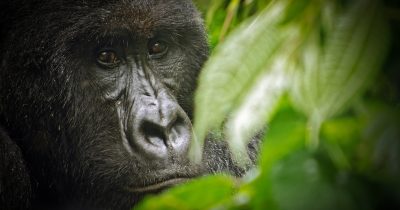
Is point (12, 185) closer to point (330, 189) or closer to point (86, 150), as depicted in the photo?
point (86, 150)

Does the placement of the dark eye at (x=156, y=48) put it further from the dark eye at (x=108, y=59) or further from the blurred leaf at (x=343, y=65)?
the blurred leaf at (x=343, y=65)

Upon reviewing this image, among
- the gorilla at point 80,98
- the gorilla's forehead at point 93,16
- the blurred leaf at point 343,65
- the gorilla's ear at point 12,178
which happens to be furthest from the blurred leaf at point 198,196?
the gorilla's forehead at point 93,16

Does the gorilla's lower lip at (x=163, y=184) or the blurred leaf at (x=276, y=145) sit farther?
the gorilla's lower lip at (x=163, y=184)

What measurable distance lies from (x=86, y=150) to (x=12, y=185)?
15.2 inches

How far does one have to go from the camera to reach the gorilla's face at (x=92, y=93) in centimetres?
288

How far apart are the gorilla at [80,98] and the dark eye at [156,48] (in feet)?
0.14

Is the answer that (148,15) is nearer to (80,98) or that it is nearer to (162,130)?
(80,98)

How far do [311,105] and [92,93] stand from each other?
2.25 m

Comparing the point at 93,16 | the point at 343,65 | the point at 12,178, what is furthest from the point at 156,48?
the point at 343,65

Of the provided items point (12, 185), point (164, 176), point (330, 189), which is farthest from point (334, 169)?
point (12, 185)

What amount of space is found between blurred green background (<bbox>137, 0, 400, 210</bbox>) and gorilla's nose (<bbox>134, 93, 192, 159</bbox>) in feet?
5.69

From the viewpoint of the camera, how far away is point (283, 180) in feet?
2.69

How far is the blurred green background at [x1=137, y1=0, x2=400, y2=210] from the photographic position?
815mm

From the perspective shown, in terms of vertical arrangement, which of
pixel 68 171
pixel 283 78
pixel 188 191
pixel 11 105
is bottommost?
pixel 68 171
